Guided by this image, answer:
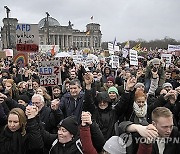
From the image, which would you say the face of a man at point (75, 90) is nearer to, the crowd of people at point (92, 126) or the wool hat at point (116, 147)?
the crowd of people at point (92, 126)

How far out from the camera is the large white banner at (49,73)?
5777 millimetres

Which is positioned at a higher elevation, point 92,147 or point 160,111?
point 160,111

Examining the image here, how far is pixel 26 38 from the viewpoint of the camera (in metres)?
7.06

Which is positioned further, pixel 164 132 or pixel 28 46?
pixel 28 46

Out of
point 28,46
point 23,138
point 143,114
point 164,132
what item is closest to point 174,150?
point 164,132

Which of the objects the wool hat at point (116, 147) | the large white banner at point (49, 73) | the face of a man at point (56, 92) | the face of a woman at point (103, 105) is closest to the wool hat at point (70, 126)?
the wool hat at point (116, 147)

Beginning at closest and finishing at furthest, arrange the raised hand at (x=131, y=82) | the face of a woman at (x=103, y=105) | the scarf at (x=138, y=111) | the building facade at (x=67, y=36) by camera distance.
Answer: the raised hand at (x=131, y=82) < the scarf at (x=138, y=111) < the face of a woman at (x=103, y=105) < the building facade at (x=67, y=36)

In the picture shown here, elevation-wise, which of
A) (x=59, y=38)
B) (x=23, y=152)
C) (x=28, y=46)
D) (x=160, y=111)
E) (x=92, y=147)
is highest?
(x=59, y=38)

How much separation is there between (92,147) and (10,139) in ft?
3.28

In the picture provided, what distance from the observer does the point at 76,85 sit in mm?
4141

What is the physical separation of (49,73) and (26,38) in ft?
5.84

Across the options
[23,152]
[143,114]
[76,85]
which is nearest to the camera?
[23,152]

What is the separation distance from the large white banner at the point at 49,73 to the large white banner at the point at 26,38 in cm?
138

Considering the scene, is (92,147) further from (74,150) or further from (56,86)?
(56,86)
